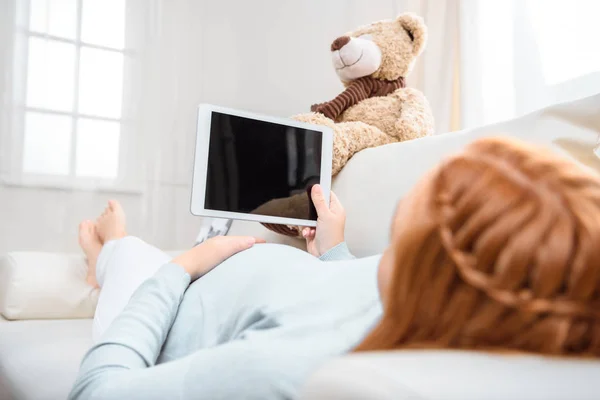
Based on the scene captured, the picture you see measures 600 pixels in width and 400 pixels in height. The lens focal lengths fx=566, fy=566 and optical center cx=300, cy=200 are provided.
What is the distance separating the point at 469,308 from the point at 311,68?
1935 mm

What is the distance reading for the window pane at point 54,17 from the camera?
5.99ft

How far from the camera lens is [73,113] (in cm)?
188

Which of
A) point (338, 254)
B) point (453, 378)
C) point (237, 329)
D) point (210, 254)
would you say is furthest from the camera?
point (338, 254)

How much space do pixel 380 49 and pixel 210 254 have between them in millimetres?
788

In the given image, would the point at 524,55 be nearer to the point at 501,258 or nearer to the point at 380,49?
the point at 380,49

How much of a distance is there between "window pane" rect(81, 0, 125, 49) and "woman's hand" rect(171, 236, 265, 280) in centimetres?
128

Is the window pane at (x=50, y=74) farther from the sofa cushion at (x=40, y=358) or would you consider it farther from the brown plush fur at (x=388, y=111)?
the brown plush fur at (x=388, y=111)

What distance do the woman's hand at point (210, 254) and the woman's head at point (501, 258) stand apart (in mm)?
538

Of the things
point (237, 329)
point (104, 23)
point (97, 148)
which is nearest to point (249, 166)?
point (237, 329)

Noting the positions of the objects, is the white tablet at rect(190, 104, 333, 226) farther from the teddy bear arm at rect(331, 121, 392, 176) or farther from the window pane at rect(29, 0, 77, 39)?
the window pane at rect(29, 0, 77, 39)

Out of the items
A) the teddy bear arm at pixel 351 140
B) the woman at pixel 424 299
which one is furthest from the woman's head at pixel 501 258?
the teddy bear arm at pixel 351 140

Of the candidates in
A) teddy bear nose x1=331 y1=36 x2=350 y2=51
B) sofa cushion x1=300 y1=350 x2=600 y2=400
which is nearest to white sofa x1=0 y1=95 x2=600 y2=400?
sofa cushion x1=300 y1=350 x2=600 y2=400

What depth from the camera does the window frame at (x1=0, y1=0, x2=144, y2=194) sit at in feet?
5.91

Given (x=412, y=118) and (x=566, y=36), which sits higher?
(x=566, y=36)
